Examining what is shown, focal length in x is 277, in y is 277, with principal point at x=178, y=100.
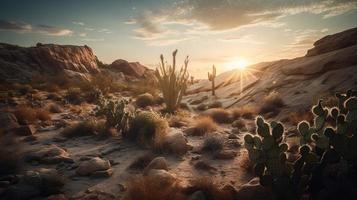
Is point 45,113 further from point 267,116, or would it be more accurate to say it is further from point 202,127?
point 267,116

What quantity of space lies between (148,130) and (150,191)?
4.07 metres

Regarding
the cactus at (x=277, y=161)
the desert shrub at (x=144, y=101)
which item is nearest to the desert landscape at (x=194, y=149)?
the cactus at (x=277, y=161)

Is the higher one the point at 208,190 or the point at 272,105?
the point at 272,105

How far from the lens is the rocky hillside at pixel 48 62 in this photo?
31114 millimetres

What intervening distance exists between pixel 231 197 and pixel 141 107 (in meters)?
13.7

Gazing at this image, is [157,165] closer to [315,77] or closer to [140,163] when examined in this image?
[140,163]

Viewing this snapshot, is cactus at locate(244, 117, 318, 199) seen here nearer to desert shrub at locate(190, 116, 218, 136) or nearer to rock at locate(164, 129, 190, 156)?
rock at locate(164, 129, 190, 156)

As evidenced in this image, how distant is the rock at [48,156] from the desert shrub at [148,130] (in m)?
2.12

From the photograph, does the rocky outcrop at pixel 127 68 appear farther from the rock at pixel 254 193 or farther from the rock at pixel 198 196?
the rock at pixel 254 193

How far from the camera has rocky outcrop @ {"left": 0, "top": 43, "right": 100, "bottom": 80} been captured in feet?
102

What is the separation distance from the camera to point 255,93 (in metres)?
18.2

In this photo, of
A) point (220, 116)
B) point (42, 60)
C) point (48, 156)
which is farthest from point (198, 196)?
point (42, 60)

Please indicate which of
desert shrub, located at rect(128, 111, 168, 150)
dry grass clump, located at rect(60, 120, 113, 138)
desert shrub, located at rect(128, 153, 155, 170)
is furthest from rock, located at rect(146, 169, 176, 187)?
dry grass clump, located at rect(60, 120, 113, 138)

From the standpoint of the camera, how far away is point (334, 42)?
18531mm
